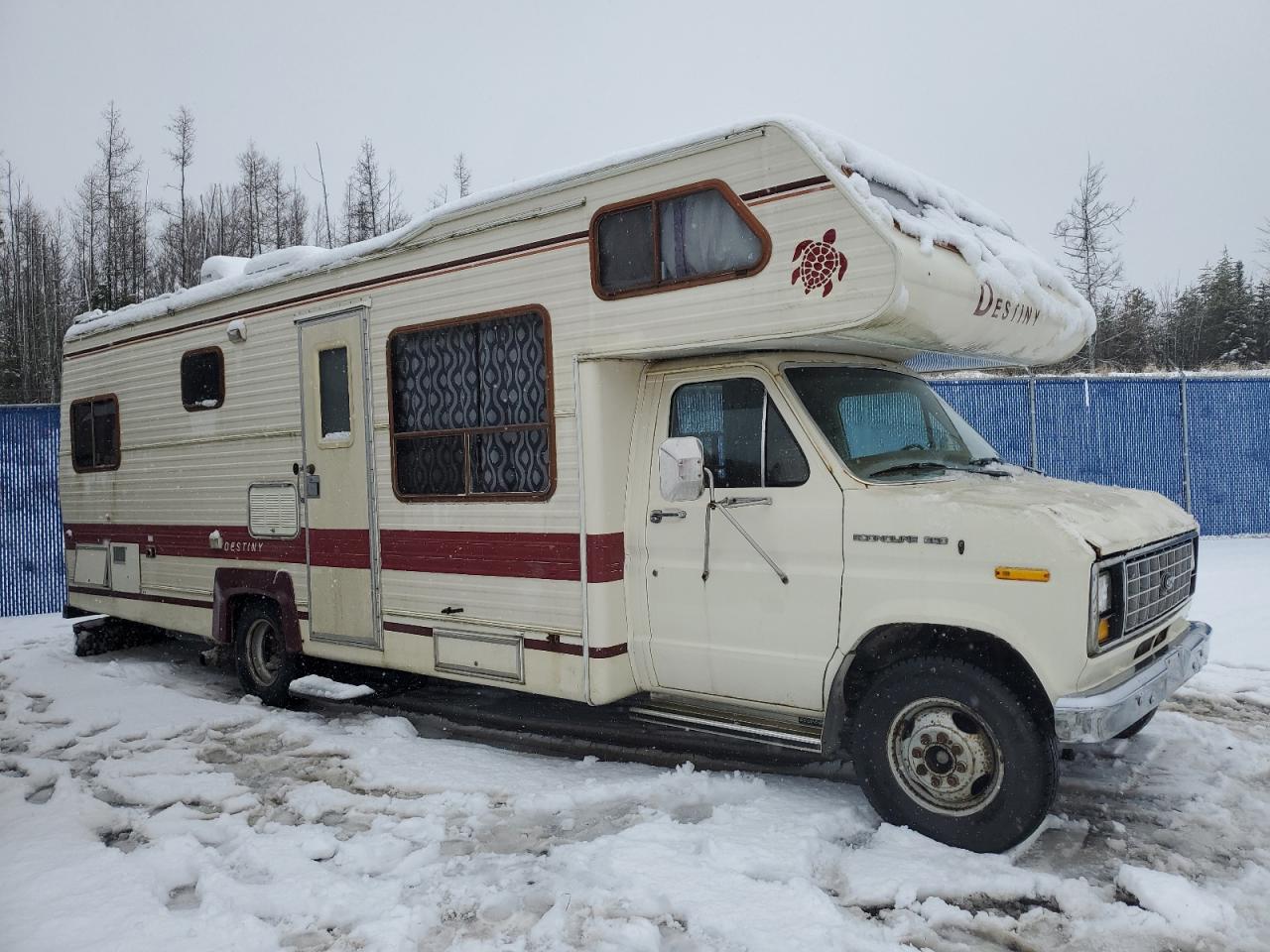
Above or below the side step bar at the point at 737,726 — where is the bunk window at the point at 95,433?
Answer: above

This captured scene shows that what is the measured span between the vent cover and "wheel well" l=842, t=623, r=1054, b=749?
4163mm

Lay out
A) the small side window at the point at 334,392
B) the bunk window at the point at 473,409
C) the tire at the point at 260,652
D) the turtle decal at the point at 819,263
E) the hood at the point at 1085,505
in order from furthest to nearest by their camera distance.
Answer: the tire at the point at 260,652, the small side window at the point at 334,392, the bunk window at the point at 473,409, the turtle decal at the point at 819,263, the hood at the point at 1085,505

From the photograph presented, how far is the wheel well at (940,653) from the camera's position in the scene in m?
4.06

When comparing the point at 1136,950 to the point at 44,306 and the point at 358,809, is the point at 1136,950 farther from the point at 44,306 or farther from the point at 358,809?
the point at 44,306

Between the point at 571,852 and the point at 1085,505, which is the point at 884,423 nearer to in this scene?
the point at 1085,505

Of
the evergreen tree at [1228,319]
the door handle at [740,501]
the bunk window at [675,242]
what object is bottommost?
the door handle at [740,501]

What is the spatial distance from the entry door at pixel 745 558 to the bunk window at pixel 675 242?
0.55 meters

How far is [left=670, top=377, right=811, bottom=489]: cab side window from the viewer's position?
4.64 metres

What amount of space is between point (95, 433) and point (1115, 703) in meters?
8.45

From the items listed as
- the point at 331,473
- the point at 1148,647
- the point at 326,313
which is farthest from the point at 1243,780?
the point at 326,313

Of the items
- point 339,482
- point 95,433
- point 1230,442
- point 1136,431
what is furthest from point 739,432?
point 1230,442

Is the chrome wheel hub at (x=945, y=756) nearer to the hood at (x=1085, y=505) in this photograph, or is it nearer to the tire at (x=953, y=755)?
the tire at (x=953, y=755)

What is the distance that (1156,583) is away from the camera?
439cm

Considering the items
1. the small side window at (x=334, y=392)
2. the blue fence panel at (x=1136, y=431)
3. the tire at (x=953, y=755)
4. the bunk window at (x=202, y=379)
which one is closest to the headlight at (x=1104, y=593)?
the tire at (x=953, y=755)
